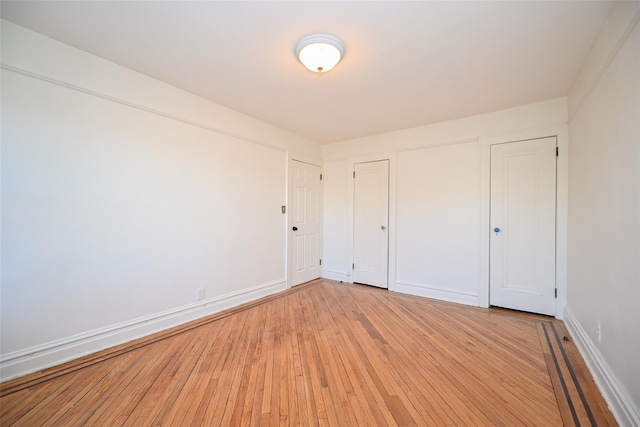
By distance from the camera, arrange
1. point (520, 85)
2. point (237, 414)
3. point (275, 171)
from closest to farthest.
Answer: point (237, 414) → point (520, 85) → point (275, 171)

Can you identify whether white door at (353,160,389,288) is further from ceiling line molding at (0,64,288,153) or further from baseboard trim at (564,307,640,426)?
baseboard trim at (564,307,640,426)

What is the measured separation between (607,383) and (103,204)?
151 inches

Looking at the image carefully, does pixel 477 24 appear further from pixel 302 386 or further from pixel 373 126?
pixel 302 386

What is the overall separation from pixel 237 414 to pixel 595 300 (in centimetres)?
261

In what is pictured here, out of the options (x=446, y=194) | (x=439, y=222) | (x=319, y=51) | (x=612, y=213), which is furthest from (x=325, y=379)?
(x=446, y=194)

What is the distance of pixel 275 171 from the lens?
356cm

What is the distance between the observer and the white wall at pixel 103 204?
66.4 inches

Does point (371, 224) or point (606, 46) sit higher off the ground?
point (606, 46)

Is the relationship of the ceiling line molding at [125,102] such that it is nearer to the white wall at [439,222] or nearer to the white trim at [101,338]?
the white trim at [101,338]

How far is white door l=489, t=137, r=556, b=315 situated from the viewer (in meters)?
2.69

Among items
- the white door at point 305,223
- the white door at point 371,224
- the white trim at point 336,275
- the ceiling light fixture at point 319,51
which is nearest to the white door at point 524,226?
the white door at point 371,224

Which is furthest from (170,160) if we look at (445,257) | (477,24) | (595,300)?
(595,300)

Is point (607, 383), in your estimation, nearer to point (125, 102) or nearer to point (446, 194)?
point (446, 194)

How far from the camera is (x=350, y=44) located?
5.87ft
